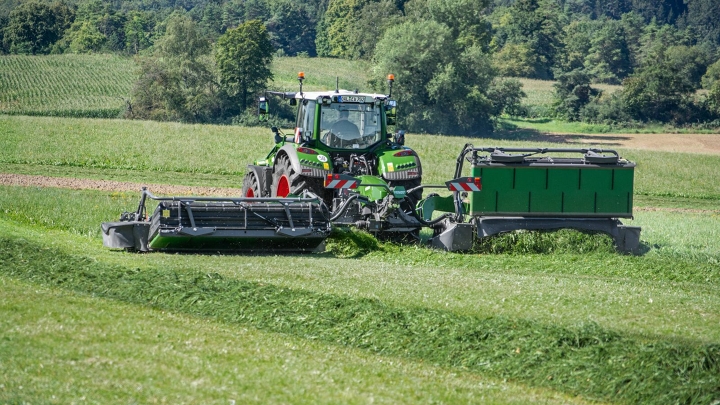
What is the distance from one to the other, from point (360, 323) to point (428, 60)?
177 feet

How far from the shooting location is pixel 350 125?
1575 centimetres

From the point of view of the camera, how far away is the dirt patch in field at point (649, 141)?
2124 inches

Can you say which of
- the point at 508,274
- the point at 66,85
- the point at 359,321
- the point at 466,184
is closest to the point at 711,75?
the point at 66,85

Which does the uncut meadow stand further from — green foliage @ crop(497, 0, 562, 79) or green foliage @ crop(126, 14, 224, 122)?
green foliage @ crop(497, 0, 562, 79)

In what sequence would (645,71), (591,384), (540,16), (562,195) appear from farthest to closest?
(540,16) → (645,71) → (562,195) → (591,384)

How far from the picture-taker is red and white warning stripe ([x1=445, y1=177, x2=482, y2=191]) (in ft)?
47.4

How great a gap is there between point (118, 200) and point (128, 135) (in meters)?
19.1

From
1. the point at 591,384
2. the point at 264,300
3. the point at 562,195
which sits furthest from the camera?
the point at 562,195

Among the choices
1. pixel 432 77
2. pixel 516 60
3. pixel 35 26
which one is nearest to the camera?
pixel 432 77

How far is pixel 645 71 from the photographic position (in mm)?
71312

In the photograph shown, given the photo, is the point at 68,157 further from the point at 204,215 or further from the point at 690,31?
the point at 690,31

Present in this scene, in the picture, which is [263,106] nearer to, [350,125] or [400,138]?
[350,125]

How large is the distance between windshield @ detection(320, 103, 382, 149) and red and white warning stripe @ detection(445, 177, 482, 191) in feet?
6.28

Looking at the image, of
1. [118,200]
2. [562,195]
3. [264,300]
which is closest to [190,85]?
[118,200]
